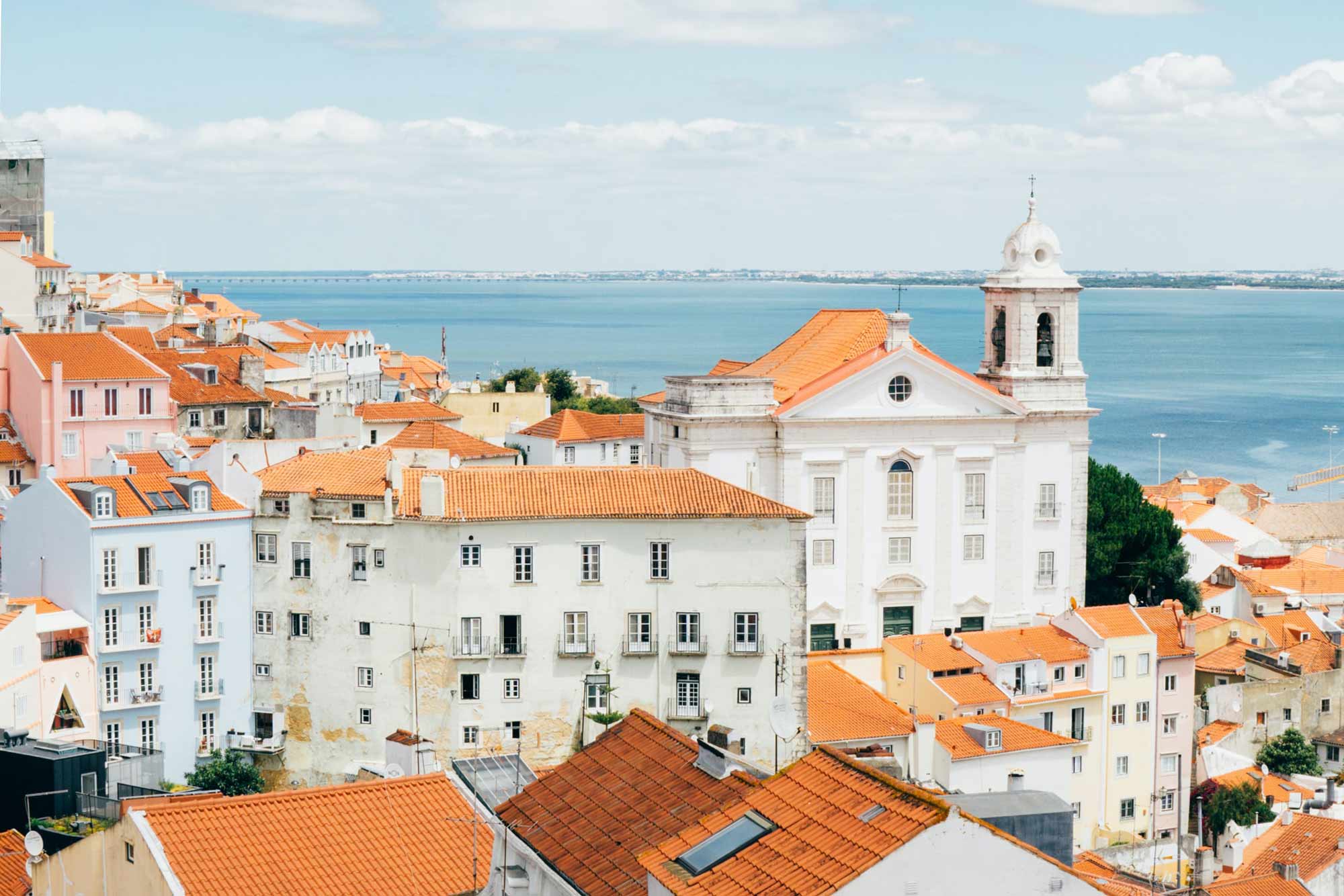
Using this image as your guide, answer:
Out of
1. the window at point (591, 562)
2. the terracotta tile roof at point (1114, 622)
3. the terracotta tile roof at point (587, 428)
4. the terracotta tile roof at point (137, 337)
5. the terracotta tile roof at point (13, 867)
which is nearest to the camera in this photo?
the terracotta tile roof at point (13, 867)

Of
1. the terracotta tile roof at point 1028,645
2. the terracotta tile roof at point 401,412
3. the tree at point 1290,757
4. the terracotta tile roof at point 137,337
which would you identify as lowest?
the tree at point 1290,757

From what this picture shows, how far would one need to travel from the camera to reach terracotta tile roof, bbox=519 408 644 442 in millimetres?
59000

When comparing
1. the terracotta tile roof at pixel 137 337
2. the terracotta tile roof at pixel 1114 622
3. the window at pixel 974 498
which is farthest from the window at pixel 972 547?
the terracotta tile roof at pixel 137 337

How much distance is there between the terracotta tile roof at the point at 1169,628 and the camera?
39312 millimetres

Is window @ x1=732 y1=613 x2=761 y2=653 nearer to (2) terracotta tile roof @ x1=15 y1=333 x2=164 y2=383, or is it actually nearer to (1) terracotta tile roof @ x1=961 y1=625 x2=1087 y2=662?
(1) terracotta tile roof @ x1=961 y1=625 x2=1087 y2=662

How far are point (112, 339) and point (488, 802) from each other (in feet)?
104

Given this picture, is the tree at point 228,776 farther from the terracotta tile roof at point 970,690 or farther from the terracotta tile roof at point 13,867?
the terracotta tile roof at point 13,867

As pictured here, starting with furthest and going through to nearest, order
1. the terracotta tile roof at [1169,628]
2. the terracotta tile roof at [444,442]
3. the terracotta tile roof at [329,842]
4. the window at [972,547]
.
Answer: the terracotta tile roof at [444,442] < the window at [972,547] < the terracotta tile roof at [1169,628] < the terracotta tile roof at [329,842]

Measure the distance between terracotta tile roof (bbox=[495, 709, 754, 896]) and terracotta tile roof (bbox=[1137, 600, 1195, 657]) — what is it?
24.0 metres

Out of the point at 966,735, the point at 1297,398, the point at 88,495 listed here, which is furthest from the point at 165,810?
the point at 1297,398

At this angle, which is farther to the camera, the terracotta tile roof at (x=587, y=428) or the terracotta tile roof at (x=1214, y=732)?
the terracotta tile roof at (x=587, y=428)

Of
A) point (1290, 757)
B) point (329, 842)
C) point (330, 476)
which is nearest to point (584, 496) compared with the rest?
point (330, 476)

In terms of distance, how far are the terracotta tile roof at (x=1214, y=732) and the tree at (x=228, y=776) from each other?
18909 mm

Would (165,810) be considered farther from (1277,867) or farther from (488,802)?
(1277,867)
